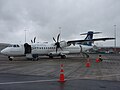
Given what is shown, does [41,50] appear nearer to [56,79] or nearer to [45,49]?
[45,49]

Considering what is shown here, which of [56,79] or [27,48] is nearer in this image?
[56,79]

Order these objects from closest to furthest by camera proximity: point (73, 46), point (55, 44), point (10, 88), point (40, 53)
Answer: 1. point (10, 88)
2. point (40, 53)
3. point (55, 44)
4. point (73, 46)

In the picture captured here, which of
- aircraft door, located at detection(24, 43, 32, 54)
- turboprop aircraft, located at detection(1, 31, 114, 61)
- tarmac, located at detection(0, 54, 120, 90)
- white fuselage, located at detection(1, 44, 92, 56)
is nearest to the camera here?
tarmac, located at detection(0, 54, 120, 90)

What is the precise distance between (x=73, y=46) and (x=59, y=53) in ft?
16.0

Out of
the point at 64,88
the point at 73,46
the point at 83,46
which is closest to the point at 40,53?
the point at 73,46

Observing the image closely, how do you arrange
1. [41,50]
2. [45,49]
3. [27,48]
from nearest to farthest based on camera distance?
[27,48] < [41,50] < [45,49]

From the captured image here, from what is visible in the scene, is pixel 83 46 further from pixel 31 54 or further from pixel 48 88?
pixel 48 88

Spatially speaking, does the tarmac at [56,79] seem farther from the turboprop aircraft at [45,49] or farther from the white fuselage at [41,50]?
the turboprop aircraft at [45,49]

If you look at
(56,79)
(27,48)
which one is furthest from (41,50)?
(56,79)

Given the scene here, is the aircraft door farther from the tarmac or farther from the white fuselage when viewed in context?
the tarmac

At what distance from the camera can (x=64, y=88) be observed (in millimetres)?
8766

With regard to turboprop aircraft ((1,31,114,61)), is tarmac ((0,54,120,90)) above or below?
below

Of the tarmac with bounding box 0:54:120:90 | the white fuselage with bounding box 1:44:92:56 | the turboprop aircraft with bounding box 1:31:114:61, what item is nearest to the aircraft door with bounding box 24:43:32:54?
the turboprop aircraft with bounding box 1:31:114:61

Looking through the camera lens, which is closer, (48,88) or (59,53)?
(48,88)
